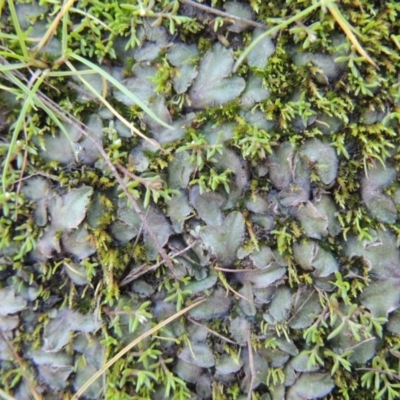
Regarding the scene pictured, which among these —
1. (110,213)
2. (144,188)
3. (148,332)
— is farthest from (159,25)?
(148,332)

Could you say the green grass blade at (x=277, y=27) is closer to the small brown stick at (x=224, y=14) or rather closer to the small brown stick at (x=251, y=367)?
the small brown stick at (x=224, y=14)

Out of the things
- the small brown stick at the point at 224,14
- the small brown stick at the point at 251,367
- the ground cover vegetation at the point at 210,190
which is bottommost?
the small brown stick at the point at 251,367

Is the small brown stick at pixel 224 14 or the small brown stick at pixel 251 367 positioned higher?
the small brown stick at pixel 224 14

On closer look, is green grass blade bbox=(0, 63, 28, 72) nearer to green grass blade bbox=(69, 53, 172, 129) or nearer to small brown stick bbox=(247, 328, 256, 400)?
green grass blade bbox=(69, 53, 172, 129)

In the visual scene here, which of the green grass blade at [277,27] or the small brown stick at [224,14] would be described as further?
the small brown stick at [224,14]

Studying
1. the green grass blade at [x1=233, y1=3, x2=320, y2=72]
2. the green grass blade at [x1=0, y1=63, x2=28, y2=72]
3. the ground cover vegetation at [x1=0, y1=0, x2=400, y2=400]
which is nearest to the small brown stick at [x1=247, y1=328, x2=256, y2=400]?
the ground cover vegetation at [x1=0, y1=0, x2=400, y2=400]

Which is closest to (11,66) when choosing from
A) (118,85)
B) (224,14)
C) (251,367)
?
(118,85)

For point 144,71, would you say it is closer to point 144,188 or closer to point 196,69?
point 196,69

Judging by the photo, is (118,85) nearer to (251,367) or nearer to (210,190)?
(210,190)

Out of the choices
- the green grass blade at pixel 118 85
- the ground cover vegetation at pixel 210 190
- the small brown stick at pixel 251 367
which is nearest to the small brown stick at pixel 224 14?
the ground cover vegetation at pixel 210 190
